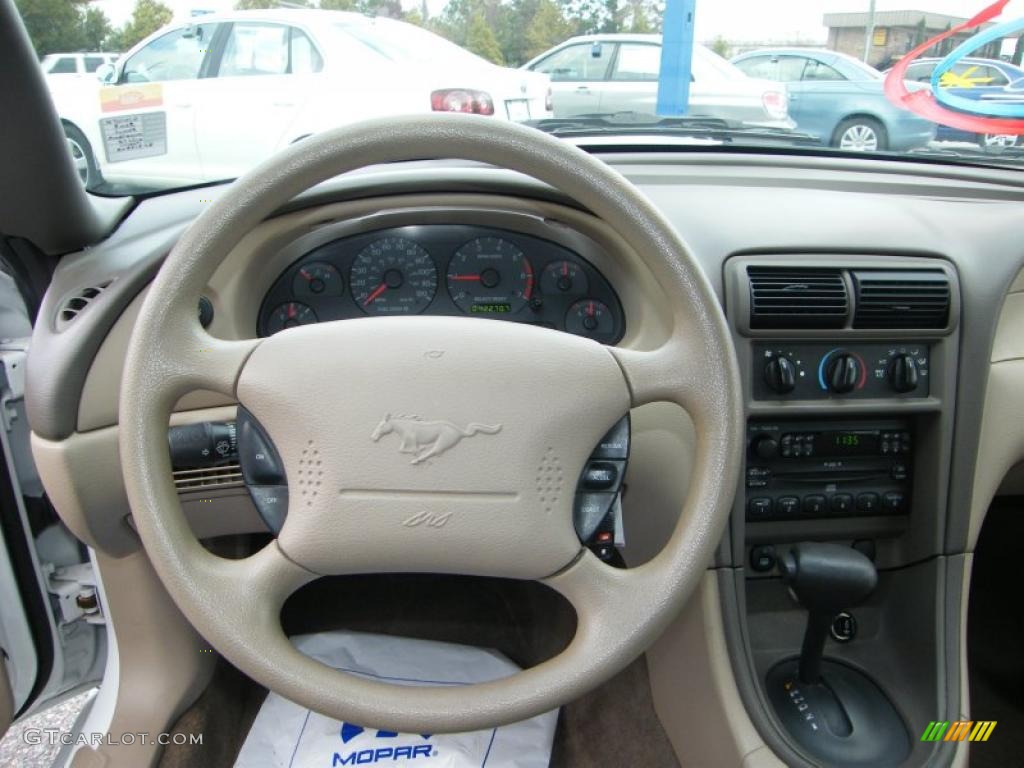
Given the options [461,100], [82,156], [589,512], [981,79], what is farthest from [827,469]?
[82,156]

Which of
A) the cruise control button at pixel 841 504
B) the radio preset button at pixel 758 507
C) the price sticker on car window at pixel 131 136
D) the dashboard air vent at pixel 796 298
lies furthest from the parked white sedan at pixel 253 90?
the cruise control button at pixel 841 504

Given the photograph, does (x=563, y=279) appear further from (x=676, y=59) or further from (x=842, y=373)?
(x=676, y=59)

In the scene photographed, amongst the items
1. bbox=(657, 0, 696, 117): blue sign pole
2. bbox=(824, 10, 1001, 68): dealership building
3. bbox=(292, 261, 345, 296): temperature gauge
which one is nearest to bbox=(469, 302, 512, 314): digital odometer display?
bbox=(292, 261, 345, 296): temperature gauge

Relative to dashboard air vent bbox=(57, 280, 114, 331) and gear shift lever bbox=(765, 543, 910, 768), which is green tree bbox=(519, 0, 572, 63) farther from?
gear shift lever bbox=(765, 543, 910, 768)

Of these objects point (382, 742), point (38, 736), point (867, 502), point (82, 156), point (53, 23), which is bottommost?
point (38, 736)

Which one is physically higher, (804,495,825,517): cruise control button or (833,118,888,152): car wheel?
(833,118,888,152): car wheel

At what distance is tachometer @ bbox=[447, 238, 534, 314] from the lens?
130 cm

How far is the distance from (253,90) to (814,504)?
162cm

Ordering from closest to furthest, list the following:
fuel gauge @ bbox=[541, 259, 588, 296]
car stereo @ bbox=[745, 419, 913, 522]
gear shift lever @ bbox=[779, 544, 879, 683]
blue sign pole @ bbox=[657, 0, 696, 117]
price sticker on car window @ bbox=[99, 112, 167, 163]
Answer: gear shift lever @ bbox=[779, 544, 879, 683], fuel gauge @ bbox=[541, 259, 588, 296], car stereo @ bbox=[745, 419, 913, 522], price sticker on car window @ bbox=[99, 112, 167, 163], blue sign pole @ bbox=[657, 0, 696, 117]

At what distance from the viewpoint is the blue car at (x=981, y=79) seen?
1.58 m

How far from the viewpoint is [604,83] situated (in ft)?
5.69

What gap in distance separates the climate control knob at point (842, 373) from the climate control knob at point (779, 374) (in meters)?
0.07

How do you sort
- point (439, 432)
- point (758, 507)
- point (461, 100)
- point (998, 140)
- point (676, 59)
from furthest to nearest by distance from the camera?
point (461, 100)
point (676, 59)
point (998, 140)
point (758, 507)
point (439, 432)

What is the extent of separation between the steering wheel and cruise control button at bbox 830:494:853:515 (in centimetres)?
62
